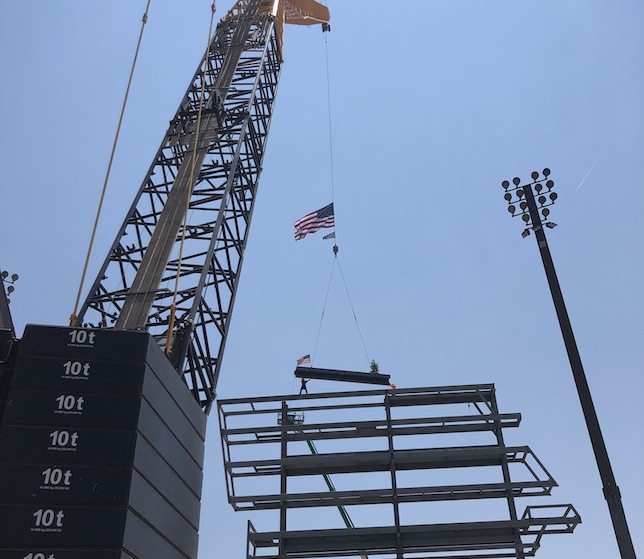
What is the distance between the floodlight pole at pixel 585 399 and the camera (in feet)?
51.6

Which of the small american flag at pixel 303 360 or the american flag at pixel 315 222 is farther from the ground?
the american flag at pixel 315 222

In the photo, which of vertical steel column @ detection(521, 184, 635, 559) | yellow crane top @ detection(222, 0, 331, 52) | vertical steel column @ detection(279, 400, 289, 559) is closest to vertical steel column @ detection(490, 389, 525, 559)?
vertical steel column @ detection(521, 184, 635, 559)

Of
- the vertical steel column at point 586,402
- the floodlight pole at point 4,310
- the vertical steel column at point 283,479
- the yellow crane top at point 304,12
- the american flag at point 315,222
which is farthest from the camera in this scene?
the yellow crane top at point 304,12

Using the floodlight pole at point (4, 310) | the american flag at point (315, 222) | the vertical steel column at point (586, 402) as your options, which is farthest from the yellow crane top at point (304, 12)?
the vertical steel column at point (586, 402)

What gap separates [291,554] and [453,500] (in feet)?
15.3

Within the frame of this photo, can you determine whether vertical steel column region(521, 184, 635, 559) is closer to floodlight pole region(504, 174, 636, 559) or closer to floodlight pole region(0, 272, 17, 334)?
floodlight pole region(504, 174, 636, 559)

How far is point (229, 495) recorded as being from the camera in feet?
63.1

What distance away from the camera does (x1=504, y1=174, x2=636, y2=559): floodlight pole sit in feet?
51.6

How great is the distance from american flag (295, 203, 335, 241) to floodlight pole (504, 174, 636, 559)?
10.1 meters

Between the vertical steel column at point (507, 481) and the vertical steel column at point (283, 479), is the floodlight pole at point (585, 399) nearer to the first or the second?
the vertical steel column at point (507, 481)

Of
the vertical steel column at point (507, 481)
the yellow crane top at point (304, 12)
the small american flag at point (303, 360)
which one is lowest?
the vertical steel column at point (507, 481)

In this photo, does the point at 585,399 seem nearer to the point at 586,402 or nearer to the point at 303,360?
the point at 586,402

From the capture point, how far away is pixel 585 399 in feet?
59.4

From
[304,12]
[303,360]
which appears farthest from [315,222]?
[304,12]
